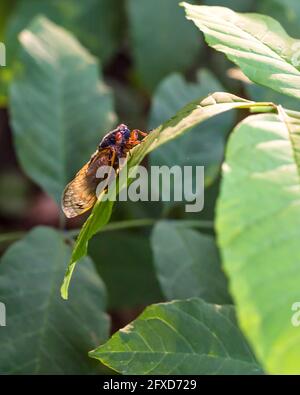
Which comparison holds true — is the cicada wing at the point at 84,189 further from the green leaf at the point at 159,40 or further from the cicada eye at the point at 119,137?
the green leaf at the point at 159,40

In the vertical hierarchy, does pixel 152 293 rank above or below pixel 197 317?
below

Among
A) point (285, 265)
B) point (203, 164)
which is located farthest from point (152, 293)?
point (285, 265)

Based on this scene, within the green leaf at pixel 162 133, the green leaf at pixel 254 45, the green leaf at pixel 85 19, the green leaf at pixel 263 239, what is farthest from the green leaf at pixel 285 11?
the green leaf at pixel 263 239

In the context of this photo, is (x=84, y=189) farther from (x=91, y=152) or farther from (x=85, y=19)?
(x=85, y=19)

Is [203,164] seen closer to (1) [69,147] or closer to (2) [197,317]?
(1) [69,147]

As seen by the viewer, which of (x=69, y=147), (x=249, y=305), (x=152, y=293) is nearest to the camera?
(x=249, y=305)

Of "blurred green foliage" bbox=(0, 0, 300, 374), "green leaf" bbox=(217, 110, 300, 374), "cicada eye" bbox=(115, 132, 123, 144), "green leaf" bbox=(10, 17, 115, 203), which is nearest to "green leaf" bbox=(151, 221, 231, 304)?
"blurred green foliage" bbox=(0, 0, 300, 374)
